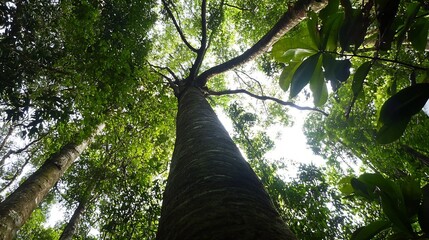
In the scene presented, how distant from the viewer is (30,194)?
408 cm

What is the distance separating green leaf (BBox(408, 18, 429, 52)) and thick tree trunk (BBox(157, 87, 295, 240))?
0.81 meters

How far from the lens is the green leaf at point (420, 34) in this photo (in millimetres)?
987

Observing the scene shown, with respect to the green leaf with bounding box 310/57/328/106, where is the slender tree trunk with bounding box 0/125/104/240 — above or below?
above

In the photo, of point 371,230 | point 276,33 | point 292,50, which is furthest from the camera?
point 276,33

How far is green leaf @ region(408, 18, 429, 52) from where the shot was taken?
3.24 feet

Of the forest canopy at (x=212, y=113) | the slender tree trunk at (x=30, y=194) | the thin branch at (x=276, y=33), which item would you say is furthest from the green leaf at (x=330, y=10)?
the slender tree trunk at (x=30, y=194)

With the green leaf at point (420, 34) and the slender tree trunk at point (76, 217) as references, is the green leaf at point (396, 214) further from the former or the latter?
the slender tree trunk at point (76, 217)

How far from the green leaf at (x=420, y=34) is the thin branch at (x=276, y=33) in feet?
7.45

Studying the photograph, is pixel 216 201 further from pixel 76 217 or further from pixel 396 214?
pixel 76 217

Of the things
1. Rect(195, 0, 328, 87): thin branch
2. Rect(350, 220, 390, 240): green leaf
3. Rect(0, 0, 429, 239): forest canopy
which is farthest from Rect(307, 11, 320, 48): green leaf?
Rect(195, 0, 328, 87): thin branch

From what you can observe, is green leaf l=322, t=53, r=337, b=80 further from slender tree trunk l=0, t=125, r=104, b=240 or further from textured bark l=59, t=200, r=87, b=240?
textured bark l=59, t=200, r=87, b=240

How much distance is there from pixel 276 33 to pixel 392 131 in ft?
12.0

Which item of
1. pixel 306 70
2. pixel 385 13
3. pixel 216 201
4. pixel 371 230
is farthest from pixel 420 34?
pixel 216 201

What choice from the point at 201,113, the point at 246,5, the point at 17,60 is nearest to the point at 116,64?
the point at 17,60
